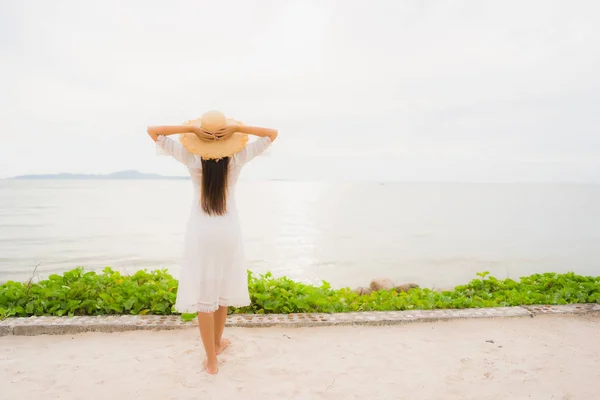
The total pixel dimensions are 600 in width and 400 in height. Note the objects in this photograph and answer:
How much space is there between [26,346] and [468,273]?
15.4 meters

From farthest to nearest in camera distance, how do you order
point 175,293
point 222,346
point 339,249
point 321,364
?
point 339,249 < point 175,293 < point 222,346 < point 321,364

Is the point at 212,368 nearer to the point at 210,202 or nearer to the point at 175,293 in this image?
the point at 210,202

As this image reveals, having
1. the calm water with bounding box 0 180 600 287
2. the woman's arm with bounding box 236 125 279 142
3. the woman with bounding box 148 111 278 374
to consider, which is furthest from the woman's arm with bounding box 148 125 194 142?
the calm water with bounding box 0 180 600 287

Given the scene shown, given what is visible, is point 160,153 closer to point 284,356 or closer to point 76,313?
point 284,356

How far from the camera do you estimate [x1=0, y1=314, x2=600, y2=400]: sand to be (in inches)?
153

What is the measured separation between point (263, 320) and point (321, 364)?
1250 mm

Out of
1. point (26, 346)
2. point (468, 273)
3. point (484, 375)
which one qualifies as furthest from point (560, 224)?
point (26, 346)

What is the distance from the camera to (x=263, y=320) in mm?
5469

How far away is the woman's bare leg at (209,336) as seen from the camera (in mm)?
4109

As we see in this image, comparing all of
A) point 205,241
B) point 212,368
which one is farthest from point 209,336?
point 205,241

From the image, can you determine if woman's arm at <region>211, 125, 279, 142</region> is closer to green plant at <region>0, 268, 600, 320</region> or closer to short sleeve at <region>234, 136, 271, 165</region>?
short sleeve at <region>234, 136, 271, 165</region>

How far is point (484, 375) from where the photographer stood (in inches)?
168

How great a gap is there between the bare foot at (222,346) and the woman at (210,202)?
357mm

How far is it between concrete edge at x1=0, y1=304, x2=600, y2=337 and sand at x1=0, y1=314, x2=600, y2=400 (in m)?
0.12
